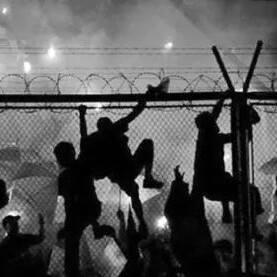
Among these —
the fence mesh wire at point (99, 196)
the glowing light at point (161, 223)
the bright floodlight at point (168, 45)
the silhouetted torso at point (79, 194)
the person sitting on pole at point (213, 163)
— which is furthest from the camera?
the bright floodlight at point (168, 45)

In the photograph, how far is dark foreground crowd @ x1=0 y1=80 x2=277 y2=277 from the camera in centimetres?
648

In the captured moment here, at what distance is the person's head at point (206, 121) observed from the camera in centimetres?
676

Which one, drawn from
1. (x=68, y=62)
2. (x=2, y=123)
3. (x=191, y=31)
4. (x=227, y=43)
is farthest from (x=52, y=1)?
(x=2, y=123)

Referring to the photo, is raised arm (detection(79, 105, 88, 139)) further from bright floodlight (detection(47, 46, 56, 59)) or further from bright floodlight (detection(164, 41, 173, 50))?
bright floodlight (detection(47, 46, 56, 59))

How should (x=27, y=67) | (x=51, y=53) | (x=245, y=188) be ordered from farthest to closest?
(x=27, y=67), (x=51, y=53), (x=245, y=188)

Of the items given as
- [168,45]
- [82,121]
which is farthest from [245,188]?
[168,45]

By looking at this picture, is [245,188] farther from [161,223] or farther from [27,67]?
[27,67]

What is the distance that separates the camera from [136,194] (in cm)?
692

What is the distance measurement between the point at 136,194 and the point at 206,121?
130 cm

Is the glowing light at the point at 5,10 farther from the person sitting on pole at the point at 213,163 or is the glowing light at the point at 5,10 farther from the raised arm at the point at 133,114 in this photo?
the person sitting on pole at the point at 213,163

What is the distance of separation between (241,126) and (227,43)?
103 feet

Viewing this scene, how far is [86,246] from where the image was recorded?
28.9 feet

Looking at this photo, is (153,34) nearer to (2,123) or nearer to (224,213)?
(2,123)

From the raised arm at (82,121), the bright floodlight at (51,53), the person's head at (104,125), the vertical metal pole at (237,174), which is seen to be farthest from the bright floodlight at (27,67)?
the vertical metal pole at (237,174)
